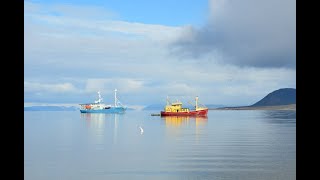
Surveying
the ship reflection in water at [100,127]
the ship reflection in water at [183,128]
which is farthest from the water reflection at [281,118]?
the ship reflection in water at [100,127]

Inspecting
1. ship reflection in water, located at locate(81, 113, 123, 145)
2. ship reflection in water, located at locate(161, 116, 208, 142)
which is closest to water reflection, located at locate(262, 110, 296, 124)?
ship reflection in water, located at locate(161, 116, 208, 142)

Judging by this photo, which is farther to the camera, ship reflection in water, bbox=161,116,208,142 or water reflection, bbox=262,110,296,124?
water reflection, bbox=262,110,296,124

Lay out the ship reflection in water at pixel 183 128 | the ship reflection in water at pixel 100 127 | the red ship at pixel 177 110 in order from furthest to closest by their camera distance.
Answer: the red ship at pixel 177 110 → the ship reflection in water at pixel 183 128 → the ship reflection in water at pixel 100 127

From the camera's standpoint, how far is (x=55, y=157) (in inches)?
866

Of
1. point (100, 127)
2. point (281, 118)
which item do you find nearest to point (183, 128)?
point (100, 127)

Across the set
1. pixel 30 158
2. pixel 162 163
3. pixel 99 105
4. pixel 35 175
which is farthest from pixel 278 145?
pixel 99 105

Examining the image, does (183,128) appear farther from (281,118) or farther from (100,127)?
(281,118)

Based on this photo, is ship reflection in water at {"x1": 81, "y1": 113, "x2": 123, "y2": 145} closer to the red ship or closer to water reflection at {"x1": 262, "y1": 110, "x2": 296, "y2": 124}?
the red ship

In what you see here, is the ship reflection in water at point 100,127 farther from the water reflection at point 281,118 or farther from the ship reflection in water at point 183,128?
the water reflection at point 281,118

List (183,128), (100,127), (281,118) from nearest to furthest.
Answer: (183,128) < (100,127) < (281,118)

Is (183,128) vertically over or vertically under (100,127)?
over

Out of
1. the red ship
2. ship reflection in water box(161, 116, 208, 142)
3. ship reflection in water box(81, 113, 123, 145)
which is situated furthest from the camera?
the red ship
